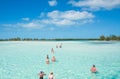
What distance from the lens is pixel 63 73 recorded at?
1966cm

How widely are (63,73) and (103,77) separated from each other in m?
3.85

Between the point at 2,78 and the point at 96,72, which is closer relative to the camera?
the point at 2,78

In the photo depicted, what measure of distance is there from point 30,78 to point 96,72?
6.65 metres

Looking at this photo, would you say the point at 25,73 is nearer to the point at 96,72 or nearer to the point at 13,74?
the point at 13,74

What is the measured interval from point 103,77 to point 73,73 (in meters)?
2.99

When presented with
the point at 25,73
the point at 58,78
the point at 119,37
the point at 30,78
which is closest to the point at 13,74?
the point at 25,73

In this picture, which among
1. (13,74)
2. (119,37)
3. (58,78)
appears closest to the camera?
(58,78)

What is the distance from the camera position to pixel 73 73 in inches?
774

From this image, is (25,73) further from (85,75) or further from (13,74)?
(85,75)

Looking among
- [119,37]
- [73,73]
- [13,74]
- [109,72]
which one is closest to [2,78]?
[13,74]

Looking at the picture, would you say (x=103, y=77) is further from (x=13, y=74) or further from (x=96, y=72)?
(x=13, y=74)

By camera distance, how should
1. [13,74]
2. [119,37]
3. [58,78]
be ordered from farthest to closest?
[119,37], [13,74], [58,78]

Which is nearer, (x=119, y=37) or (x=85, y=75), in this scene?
(x=85, y=75)

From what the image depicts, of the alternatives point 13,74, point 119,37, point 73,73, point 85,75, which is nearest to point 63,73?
point 73,73
